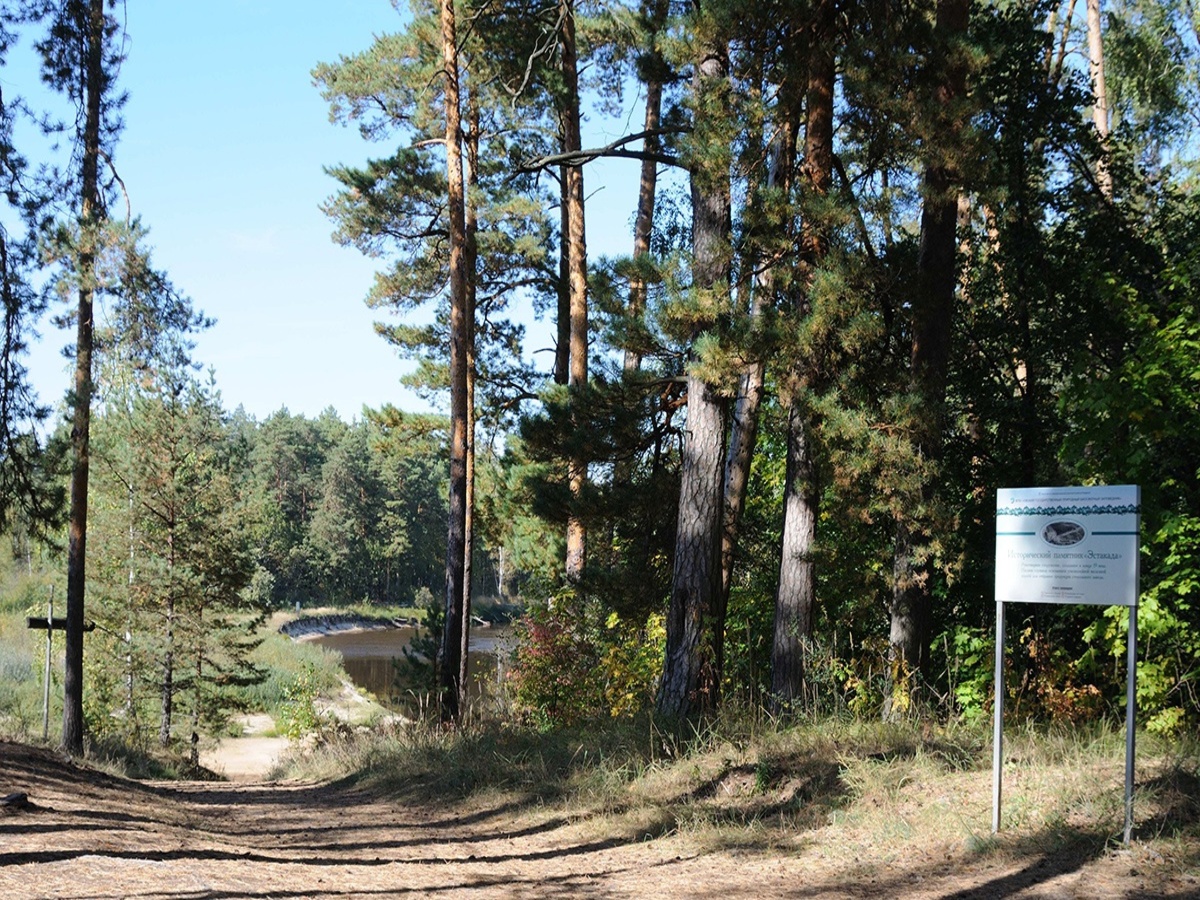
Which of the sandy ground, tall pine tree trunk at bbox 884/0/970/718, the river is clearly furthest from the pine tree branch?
the sandy ground

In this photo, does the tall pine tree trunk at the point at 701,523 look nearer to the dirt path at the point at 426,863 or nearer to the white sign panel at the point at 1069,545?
the dirt path at the point at 426,863

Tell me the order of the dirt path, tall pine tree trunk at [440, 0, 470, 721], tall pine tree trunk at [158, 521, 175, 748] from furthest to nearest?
tall pine tree trunk at [158, 521, 175, 748] → tall pine tree trunk at [440, 0, 470, 721] → the dirt path

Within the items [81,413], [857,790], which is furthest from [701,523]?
[81,413]

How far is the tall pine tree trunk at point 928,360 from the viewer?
8.68m

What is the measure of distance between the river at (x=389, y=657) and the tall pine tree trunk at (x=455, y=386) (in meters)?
0.56

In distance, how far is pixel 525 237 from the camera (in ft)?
61.9

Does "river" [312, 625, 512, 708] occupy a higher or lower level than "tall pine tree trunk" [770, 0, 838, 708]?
lower

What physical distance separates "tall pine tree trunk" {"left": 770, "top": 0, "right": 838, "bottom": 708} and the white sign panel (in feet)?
9.91

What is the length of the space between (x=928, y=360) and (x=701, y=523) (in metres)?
2.50

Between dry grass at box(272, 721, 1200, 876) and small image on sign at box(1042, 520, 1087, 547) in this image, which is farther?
small image on sign at box(1042, 520, 1087, 547)

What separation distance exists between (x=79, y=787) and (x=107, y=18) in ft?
25.6

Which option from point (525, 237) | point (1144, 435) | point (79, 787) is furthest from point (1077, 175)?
point (79, 787)

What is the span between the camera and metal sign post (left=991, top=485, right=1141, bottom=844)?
19.1ft

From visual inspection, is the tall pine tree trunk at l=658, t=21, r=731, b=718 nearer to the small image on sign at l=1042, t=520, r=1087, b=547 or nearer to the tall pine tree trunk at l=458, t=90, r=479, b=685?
the small image on sign at l=1042, t=520, r=1087, b=547
